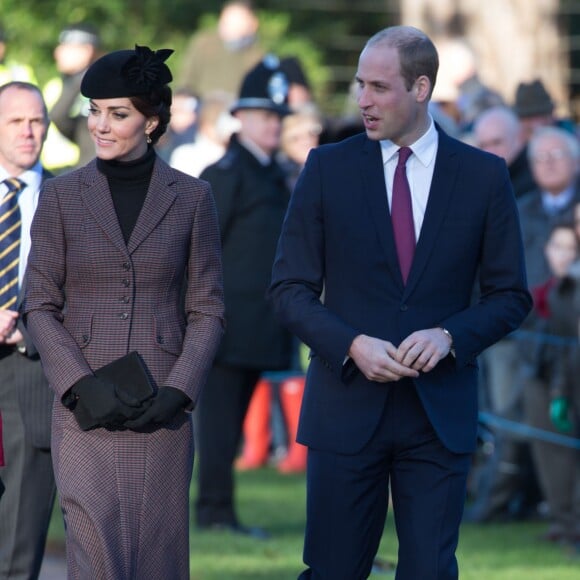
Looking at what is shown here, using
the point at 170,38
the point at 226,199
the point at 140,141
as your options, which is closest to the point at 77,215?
the point at 140,141

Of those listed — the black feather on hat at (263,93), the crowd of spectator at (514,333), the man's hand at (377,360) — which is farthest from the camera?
the black feather on hat at (263,93)

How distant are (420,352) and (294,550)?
387 cm

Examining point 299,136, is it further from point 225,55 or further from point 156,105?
point 156,105

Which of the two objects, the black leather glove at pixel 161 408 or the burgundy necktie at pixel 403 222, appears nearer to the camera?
the black leather glove at pixel 161 408

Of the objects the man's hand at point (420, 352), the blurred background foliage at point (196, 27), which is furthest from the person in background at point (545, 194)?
the blurred background foliage at point (196, 27)

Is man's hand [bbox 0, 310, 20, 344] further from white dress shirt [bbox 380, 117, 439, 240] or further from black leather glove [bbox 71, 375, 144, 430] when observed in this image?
white dress shirt [bbox 380, 117, 439, 240]

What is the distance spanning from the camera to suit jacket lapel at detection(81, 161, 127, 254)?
6.44 m

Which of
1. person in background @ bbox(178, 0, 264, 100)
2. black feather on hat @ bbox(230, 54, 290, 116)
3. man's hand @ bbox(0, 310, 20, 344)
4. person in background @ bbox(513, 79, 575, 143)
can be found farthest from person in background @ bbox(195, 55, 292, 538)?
person in background @ bbox(178, 0, 264, 100)

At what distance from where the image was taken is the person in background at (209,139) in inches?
538

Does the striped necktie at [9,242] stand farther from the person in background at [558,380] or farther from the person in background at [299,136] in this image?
the person in background at [299,136]

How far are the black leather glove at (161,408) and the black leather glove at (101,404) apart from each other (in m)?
0.03

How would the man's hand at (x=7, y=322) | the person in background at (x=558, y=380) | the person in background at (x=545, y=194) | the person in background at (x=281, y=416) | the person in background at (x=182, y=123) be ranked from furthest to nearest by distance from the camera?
1. the person in background at (x=182, y=123)
2. the person in background at (x=281, y=416)
3. the person in background at (x=545, y=194)
4. the person in background at (x=558, y=380)
5. the man's hand at (x=7, y=322)

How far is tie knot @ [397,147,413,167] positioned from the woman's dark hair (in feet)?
2.90

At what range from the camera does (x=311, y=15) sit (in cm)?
2970
